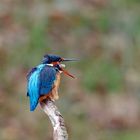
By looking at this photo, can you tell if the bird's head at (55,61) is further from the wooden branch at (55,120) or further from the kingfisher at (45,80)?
the wooden branch at (55,120)

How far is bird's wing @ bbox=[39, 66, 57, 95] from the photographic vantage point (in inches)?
88.7

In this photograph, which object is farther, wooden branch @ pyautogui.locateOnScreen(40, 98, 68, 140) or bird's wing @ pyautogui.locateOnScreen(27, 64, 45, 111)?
bird's wing @ pyautogui.locateOnScreen(27, 64, 45, 111)

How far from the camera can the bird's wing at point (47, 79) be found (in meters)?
2.25

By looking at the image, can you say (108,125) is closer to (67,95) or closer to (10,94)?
(67,95)

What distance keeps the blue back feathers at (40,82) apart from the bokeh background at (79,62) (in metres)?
3.61

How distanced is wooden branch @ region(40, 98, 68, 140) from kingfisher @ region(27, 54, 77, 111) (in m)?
0.03

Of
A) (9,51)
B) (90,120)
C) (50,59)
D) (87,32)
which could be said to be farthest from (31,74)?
(87,32)

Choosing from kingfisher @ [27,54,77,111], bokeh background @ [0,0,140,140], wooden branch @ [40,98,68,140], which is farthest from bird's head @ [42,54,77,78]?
bokeh background @ [0,0,140,140]

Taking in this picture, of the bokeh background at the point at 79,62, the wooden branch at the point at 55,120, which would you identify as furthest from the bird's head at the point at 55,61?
the bokeh background at the point at 79,62

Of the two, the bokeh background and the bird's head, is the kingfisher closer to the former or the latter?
the bird's head

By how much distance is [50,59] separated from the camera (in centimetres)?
225

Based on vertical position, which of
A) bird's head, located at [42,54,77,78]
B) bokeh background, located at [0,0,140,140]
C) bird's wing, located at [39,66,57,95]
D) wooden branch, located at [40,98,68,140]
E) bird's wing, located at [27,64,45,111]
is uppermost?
bokeh background, located at [0,0,140,140]

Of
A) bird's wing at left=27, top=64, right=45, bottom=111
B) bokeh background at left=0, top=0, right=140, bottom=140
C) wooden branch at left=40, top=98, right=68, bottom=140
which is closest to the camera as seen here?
wooden branch at left=40, top=98, right=68, bottom=140

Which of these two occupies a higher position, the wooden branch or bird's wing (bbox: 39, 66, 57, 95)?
bird's wing (bbox: 39, 66, 57, 95)
